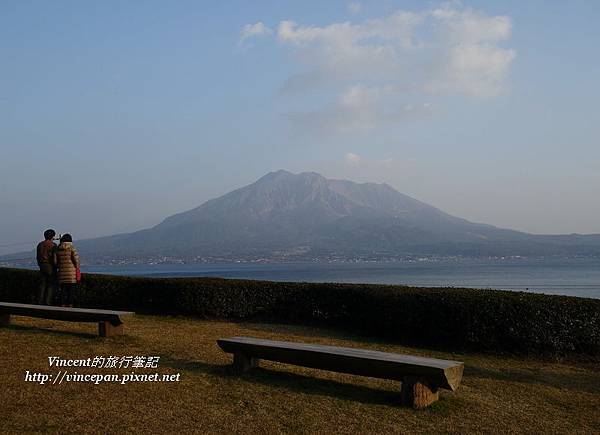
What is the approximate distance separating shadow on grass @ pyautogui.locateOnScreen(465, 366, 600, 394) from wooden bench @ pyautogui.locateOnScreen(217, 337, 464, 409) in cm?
233

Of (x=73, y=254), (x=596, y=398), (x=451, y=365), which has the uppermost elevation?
(x=73, y=254)

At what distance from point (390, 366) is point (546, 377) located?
3644 millimetres

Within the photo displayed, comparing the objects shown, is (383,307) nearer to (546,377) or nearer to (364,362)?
(546,377)

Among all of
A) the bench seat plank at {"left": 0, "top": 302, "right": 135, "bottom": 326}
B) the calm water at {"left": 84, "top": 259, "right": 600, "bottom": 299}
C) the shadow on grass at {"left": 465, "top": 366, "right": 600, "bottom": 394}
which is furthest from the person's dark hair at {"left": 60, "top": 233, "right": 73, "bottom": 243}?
the calm water at {"left": 84, "top": 259, "right": 600, "bottom": 299}

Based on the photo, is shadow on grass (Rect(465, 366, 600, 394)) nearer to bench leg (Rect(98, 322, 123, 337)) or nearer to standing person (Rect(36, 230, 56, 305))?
bench leg (Rect(98, 322, 123, 337))

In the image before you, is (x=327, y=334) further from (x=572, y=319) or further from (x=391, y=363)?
(x=391, y=363)

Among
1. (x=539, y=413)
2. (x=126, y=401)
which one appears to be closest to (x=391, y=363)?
(x=539, y=413)

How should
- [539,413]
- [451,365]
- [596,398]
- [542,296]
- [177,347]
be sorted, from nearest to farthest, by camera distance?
[451,365] → [539,413] → [596,398] → [177,347] → [542,296]

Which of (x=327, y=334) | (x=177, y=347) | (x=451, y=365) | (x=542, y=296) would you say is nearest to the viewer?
(x=451, y=365)

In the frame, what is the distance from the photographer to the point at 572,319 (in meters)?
9.35

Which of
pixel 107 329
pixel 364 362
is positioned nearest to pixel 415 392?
pixel 364 362

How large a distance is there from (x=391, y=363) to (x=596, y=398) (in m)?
3.20

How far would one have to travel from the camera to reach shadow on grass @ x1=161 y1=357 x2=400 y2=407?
6.21 metres

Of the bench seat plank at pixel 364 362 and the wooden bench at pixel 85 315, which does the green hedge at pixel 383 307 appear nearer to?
the wooden bench at pixel 85 315
